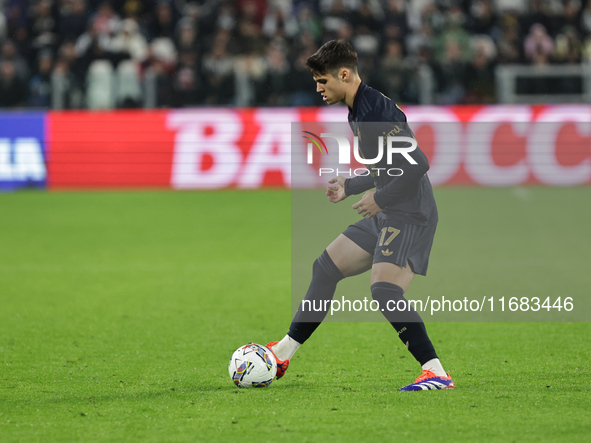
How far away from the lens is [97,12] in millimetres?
17391

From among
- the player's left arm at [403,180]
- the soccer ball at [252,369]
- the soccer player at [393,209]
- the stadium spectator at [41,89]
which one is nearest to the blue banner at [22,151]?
the stadium spectator at [41,89]

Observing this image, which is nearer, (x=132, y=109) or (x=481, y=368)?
(x=481, y=368)

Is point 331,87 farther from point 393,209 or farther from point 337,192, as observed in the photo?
point 393,209

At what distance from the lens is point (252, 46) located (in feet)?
54.1

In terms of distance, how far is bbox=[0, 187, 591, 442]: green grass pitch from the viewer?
4160 millimetres

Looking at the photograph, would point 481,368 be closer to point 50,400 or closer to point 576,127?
point 50,400

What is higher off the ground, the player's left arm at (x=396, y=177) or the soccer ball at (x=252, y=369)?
the player's left arm at (x=396, y=177)

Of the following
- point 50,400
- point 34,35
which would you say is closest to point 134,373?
point 50,400

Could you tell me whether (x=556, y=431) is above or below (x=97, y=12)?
below

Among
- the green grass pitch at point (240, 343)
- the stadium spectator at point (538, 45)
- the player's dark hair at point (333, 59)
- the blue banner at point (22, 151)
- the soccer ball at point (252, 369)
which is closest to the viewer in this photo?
the green grass pitch at point (240, 343)

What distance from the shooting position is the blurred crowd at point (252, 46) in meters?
15.7

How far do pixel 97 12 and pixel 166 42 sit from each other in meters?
1.65

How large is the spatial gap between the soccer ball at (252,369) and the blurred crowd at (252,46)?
1112cm

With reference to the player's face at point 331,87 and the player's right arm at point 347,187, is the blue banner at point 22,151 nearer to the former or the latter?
the player's right arm at point 347,187
